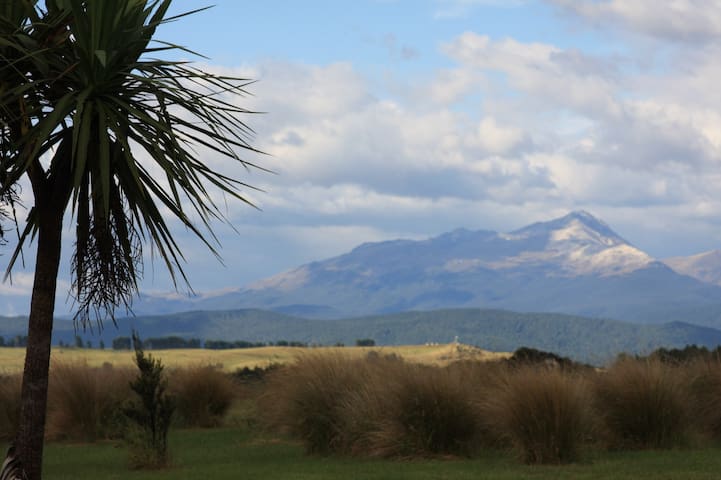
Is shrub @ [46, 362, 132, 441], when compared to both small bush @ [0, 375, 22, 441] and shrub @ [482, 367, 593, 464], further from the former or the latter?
shrub @ [482, 367, 593, 464]

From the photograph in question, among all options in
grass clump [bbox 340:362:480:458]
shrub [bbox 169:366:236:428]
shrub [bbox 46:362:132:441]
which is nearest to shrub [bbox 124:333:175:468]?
grass clump [bbox 340:362:480:458]

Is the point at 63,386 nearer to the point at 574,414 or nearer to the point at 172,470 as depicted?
the point at 172,470

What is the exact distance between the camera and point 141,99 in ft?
37.4

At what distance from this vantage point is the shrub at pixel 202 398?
2834 centimetres

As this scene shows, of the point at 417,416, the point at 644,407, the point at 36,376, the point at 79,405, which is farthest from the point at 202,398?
the point at 36,376

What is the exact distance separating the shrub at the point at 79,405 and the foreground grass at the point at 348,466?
9.19ft

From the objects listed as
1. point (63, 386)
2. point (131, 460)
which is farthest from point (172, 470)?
point (63, 386)

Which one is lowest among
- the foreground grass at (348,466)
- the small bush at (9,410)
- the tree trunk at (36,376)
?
the foreground grass at (348,466)

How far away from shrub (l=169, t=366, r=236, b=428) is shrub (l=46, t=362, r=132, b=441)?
10.2ft

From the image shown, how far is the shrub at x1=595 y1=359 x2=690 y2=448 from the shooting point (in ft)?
Answer: 61.2

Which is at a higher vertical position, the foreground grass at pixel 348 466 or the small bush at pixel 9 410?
the small bush at pixel 9 410

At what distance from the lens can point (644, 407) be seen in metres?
18.9

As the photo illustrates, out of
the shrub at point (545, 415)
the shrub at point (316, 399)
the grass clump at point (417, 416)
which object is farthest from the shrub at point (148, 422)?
the shrub at point (545, 415)

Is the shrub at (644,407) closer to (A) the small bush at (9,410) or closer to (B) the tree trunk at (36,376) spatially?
(B) the tree trunk at (36,376)
